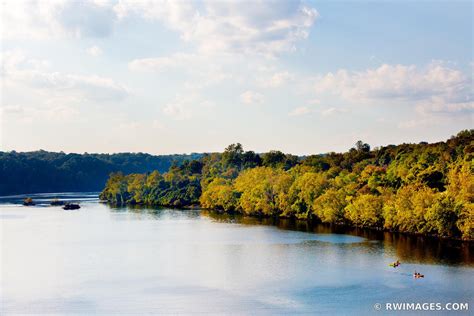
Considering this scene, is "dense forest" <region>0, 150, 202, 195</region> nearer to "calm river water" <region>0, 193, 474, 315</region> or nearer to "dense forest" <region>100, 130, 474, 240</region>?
"dense forest" <region>100, 130, 474, 240</region>

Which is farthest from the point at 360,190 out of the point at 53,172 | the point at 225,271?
the point at 53,172

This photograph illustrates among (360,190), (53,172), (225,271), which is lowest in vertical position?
(225,271)

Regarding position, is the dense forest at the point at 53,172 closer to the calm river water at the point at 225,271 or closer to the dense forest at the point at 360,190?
the dense forest at the point at 360,190

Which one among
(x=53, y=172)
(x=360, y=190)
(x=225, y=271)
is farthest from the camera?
(x=53, y=172)

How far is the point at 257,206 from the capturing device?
77188 millimetres

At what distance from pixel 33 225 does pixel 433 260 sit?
46710mm

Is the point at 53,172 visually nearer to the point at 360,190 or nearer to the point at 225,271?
the point at 360,190

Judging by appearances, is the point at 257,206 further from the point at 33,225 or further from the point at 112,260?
the point at 112,260

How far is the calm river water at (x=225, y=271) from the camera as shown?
1145 inches

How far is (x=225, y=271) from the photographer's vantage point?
37.0m

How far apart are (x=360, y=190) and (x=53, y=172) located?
119668 millimetres

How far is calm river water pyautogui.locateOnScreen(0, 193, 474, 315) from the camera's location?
2909 centimetres

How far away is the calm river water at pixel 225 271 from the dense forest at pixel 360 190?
2.71 metres

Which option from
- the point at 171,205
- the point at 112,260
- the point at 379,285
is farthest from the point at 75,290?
the point at 171,205
